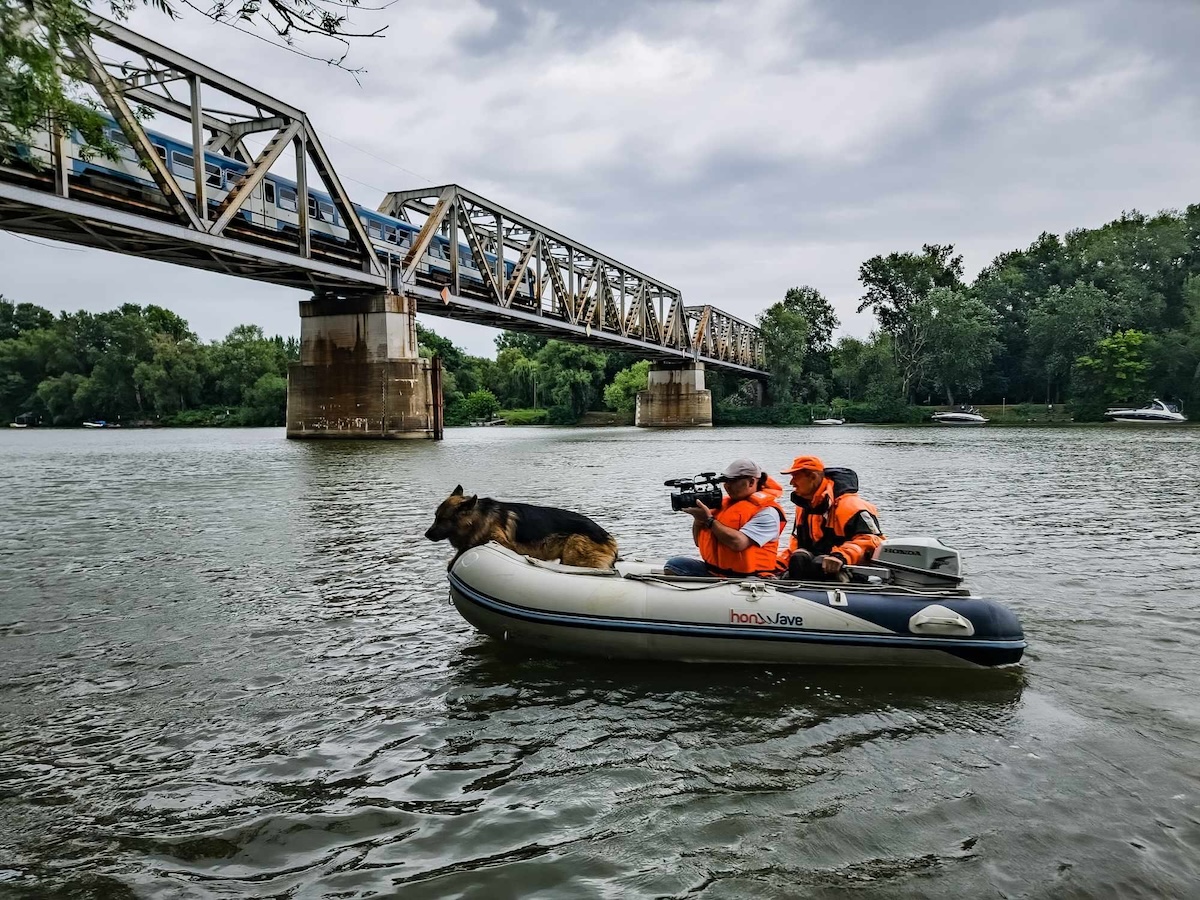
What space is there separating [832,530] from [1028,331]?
77.4 m

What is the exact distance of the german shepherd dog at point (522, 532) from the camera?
280 inches

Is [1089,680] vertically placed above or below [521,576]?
below

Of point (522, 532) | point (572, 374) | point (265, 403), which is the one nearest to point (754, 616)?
point (522, 532)

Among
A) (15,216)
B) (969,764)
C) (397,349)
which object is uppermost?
(15,216)

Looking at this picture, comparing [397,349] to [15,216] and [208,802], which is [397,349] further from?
[208,802]

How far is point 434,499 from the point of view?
17.5 meters

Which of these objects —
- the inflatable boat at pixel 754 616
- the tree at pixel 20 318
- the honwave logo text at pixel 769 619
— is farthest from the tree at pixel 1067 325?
the tree at pixel 20 318

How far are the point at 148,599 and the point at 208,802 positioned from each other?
5293 mm

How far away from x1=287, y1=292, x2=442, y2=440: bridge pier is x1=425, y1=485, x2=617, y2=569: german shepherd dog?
35.4 metres

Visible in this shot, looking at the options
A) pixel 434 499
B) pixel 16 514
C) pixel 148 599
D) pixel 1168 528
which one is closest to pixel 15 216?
pixel 16 514

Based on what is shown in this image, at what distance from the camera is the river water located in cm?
356

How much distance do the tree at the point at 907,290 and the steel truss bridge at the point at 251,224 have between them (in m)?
33.2

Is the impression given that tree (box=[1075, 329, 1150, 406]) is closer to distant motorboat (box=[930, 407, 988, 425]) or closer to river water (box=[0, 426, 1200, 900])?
distant motorboat (box=[930, 407, 988, 425])

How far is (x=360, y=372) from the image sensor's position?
4188cm
